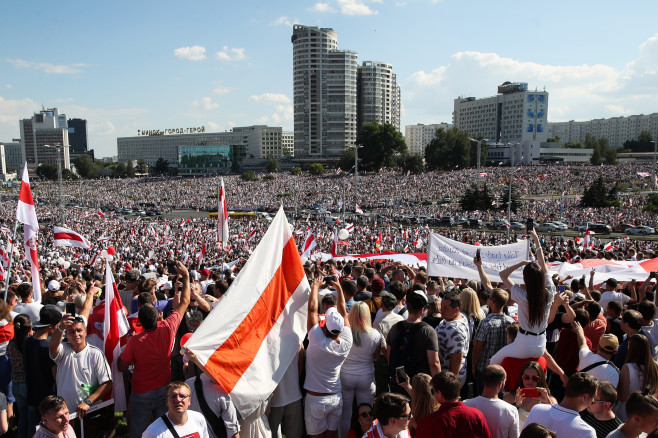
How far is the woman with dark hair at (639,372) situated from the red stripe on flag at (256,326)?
2648 mm

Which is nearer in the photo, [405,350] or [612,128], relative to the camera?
[405,350]

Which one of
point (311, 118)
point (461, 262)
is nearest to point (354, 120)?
point (311, 118)

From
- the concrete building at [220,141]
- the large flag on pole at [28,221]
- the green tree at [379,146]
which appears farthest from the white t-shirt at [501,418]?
the concrete building at [220,141]

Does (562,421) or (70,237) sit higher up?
(562,421)

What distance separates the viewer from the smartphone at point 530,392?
3.53 metres

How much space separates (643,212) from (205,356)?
43611mm

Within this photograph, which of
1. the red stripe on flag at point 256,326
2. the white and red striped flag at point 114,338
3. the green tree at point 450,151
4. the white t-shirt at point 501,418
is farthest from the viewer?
the green tree at point 450,151

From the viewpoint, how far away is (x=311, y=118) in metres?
137

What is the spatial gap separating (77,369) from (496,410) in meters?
3.25

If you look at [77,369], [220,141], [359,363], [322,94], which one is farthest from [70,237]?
[220,141]

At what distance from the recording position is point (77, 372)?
4148 mm

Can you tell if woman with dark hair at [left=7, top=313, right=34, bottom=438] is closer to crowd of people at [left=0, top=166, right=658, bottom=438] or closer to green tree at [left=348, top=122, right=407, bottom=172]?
crowd of people at [left=0, top=166, right=658, bottom=438]

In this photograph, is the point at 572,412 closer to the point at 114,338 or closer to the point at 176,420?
the point at 176,420

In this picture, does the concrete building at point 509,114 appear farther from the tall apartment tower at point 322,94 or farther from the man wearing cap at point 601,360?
the man wearing cap at point 601,360
